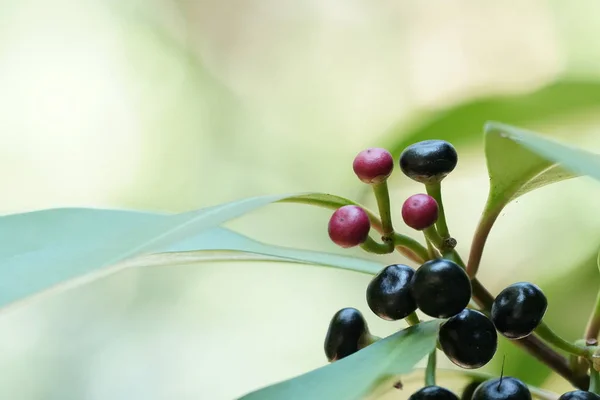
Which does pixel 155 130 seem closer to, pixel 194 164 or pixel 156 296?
pixel 194 164

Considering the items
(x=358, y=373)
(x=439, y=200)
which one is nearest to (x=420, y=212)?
(x=439, y=200)

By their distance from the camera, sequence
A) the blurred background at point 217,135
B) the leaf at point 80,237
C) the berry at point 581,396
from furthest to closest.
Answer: the blurred background at point 217,135 → the berry at point 581,396 → the leaf at point 80,237

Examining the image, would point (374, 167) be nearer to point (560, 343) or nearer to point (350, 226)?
point (350, 226)

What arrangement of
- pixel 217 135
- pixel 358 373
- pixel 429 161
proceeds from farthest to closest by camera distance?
1. pixel 217 135
2. pixel 429 161
3. pixel 358 373

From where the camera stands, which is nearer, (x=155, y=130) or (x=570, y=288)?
(x=570, y=288)

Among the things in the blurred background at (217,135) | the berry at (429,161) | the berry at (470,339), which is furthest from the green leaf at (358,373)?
the blurred background at (217,135)

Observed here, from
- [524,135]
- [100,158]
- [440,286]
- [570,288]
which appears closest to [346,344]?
[440,286]

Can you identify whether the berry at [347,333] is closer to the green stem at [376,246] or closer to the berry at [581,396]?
the green stem at [376,246]
